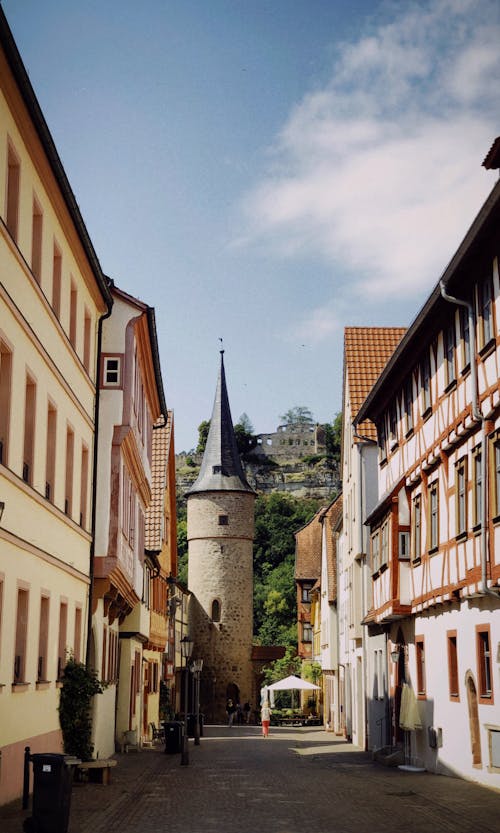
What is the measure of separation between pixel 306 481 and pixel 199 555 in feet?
333

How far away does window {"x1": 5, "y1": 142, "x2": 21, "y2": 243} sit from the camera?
16031mm

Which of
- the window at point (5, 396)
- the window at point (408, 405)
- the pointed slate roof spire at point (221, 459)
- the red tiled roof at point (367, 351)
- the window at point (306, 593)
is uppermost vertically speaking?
the pointed slate roof spire at point (221, 459)

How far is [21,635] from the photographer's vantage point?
17.3 metres

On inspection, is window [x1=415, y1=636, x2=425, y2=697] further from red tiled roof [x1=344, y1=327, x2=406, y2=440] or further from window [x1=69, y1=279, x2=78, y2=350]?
red tiled roof [x1=344, y1=327, x2=406, y2=440]

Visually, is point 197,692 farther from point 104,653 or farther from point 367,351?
point 367,351

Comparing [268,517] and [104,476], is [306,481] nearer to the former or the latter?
[268,517]

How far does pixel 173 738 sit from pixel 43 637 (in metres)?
15.0

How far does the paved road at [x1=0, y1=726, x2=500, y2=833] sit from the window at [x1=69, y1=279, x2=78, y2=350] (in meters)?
8.21

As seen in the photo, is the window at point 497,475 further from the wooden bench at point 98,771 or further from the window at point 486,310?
the wooden bench at point 98,771

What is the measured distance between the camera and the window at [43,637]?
19.0m

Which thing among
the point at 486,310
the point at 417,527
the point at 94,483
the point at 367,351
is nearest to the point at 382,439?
the point at 417,527

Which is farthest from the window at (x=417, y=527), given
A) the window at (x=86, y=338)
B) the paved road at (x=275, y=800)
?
the window at (x=86, y=338)

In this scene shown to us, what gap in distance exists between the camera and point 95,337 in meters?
25.2

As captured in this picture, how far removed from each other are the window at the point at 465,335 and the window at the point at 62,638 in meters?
8.47
